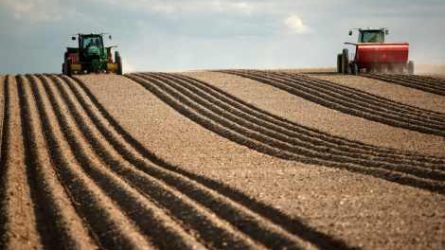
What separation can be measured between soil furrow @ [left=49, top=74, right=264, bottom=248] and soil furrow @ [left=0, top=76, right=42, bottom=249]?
1.74 meters

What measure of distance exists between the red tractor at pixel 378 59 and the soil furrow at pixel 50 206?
16931 millimetres

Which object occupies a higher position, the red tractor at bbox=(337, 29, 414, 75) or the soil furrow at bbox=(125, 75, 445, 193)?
the red tractor at bbox=(337, 29, 414, 75)

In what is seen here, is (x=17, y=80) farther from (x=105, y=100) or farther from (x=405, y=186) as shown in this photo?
(x=405, y=186)

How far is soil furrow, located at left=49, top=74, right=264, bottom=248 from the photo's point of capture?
8.14 m

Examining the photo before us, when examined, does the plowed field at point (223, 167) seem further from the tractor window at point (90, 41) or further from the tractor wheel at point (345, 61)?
the tractor window at point (90, 41)

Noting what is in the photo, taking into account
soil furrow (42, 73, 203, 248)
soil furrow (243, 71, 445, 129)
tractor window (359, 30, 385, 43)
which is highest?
tractor window (359, 30, 385, 43)

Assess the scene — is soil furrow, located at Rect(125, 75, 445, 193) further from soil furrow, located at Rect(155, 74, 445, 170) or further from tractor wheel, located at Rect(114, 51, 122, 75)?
tractor wheel, located at Rect(114, 51, 122, 75)

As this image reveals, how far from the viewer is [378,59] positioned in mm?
30422

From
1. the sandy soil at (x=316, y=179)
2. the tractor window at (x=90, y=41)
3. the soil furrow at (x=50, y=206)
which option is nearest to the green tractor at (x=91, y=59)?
the tractor window at (x=90, y=41)

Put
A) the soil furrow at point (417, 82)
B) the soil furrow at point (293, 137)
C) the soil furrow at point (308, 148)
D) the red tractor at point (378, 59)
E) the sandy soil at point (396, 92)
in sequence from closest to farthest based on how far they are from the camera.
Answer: the soil furrow at point (308, 148), the soil furrow at point (293, 137), the sandy soil at point (396, 92), the soil furrow at point (417, 82), the red tractor at point (378, 59)

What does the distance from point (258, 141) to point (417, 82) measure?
523 inches

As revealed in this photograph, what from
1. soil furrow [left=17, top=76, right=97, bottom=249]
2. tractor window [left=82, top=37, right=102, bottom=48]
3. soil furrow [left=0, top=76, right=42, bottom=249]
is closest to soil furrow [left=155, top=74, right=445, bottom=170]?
soil furrow [left=17, top=76, right=97, bottom=249]

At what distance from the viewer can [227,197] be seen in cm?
1027

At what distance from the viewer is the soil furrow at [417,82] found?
82.9ft
